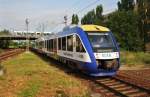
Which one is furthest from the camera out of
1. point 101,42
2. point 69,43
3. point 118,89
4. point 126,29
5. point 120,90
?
point 126,29

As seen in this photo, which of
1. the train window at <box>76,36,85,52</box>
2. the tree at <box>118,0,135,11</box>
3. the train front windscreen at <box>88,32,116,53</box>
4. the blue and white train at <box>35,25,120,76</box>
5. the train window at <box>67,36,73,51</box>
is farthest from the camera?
the tree at <box>118,0,135,11</box>

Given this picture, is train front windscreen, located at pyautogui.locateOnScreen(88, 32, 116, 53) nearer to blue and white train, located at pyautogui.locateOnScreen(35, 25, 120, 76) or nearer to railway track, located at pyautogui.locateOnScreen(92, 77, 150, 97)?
blue and white train, located at pyautogui.locateOnScreen(35, 25, 120, 76)

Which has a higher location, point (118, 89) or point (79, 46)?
point (79, 46)

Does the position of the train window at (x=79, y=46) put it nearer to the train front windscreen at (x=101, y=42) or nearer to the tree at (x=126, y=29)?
the train front windscreen at (x=101, y=42)

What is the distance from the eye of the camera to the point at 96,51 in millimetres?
19359

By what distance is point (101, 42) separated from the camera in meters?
20.0

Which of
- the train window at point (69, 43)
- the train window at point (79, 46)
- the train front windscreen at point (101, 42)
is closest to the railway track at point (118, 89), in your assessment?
the train front windscreen at point (101, 42)

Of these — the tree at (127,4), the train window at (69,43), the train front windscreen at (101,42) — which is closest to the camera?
the train front windscreen at (101,42)

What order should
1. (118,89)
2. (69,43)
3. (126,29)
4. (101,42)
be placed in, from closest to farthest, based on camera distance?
1. (118,89)
2. (101,42)
3. (69,43)
4. (126,29)

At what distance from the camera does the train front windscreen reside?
64.2 ft

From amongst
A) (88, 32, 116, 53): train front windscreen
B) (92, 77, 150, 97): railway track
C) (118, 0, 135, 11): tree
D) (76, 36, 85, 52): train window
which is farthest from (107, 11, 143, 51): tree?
(92, 77, 150, 97): railway track

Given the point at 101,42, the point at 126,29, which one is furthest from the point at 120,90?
the point at 126,29

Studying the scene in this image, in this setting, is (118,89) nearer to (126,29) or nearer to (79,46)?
(79,46)

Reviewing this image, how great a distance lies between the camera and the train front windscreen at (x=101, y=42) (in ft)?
64.2
